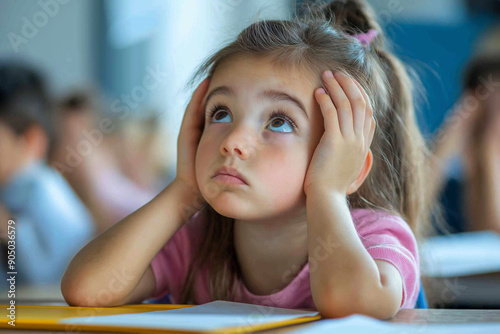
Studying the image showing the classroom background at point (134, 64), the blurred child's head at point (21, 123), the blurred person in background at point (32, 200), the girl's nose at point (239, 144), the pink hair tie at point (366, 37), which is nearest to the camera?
the girl's nose at point (239, 144)

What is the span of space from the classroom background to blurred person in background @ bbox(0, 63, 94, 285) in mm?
267

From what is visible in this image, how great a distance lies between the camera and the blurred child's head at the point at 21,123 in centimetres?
221

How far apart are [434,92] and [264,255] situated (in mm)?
3030

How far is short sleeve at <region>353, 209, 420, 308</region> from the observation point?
0.83m

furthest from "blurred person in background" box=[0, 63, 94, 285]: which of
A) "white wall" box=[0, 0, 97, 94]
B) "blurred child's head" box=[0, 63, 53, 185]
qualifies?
"white wall" box=[0, 0, 97, 94]

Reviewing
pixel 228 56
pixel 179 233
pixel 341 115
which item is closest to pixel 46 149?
pixel 179 233

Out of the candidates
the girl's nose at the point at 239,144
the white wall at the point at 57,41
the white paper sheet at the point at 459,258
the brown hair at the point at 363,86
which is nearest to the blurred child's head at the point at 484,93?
the white paper sheet at the point at 459,258

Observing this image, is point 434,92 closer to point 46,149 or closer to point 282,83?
point 46,149

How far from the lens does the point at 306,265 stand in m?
0.95

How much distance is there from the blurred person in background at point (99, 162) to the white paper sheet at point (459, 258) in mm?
1556

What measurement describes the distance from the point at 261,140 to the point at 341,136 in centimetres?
12

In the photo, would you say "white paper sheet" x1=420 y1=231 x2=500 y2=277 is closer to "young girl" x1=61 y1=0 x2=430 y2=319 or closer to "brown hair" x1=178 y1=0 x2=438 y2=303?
"brown hair" x1=178 y1=0 x2=438 y2=303
